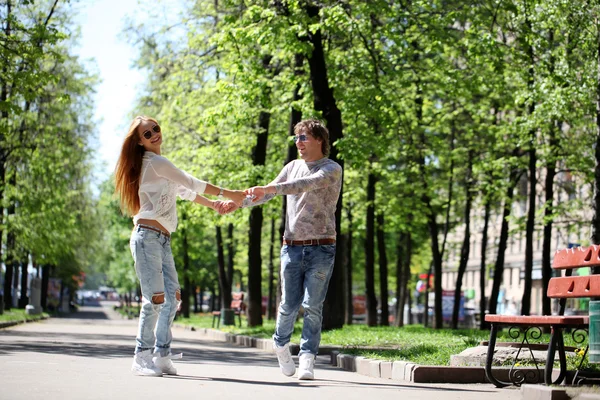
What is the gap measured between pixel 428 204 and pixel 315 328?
25004 mm

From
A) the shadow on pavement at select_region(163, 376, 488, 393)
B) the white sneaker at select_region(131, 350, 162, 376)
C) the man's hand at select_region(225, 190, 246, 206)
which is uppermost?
the man's hand at select_region(225, 190, 246, 206)

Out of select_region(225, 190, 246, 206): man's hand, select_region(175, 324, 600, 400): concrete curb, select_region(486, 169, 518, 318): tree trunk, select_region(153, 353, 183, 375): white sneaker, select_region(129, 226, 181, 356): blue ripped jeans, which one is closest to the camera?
select_region(175, 324, 600, 400): concrete curb

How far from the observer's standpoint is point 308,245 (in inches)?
372

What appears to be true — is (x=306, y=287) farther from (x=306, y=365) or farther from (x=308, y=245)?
(x=306, y=365)

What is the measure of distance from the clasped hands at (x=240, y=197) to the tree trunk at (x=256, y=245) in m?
18.2

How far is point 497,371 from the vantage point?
10.2 m

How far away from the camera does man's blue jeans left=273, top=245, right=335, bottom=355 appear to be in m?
9.41

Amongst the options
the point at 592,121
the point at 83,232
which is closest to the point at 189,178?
the point at 592,121

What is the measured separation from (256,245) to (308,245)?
19.3 meters

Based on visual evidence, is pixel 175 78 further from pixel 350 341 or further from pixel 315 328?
pixel 315 328

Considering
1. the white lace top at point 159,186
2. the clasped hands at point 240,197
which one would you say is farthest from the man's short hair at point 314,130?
the white lace top at point 159,186

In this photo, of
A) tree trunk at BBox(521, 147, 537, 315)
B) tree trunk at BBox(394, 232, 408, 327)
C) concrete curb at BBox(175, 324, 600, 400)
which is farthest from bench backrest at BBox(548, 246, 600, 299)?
tree trunk at BBox(394, 232, 408, 327)

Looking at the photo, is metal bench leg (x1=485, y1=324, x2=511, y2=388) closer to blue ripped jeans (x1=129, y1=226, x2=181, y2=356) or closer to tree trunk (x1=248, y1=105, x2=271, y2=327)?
blue ripped jeans (x1=129, y1=226, x2=181, y2=356)

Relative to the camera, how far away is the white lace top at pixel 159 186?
9234 millimetres
